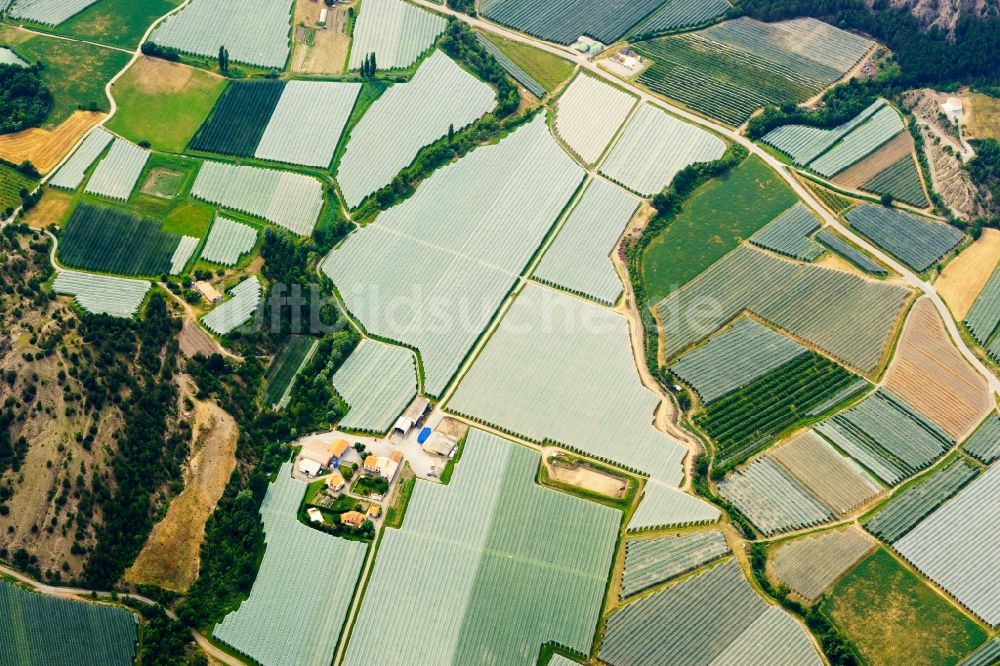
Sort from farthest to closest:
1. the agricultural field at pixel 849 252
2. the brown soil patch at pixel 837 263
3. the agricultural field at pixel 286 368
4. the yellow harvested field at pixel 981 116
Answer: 1. the yellow harvested field at pixel 981 116
2. the brown soil patch at pixel 837 263
3. the agricultural field at pixel 849 252
4. the agricultural field at pixel 286 368

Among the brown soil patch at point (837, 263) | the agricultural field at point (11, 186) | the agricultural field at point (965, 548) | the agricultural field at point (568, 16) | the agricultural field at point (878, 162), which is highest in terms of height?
the agricultural field at point (568, 16)

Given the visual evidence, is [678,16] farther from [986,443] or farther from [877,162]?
[986,443]

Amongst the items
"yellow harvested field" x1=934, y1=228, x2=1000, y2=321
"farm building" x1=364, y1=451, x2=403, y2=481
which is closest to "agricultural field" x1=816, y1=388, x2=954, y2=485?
"yellow harvested field" x1=934, y1=228, x2=1000, y2=321

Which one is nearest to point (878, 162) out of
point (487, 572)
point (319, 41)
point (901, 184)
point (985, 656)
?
point (901, 184)

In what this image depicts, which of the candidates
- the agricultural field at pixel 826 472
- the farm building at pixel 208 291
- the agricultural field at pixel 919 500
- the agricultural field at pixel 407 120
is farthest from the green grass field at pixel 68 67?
the agricultural field at pixel 919 500

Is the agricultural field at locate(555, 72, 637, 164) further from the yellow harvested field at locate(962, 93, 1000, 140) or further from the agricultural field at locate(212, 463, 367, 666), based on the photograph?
the agricultural field at locate(212, 463, 367, 666)

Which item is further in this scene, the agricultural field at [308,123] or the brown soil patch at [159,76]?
the brown soil patch at [159,76]

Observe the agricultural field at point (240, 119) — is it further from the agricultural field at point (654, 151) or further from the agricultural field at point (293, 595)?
the agricultural field at point (293, 595)

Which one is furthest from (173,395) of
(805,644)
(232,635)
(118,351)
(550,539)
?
(805,644)
